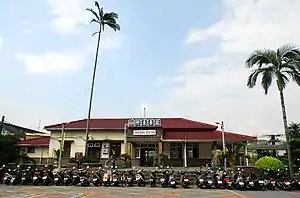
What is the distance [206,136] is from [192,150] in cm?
194

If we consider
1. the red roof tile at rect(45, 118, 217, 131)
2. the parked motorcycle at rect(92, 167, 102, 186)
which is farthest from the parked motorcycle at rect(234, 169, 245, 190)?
the red roof tile at rect(45, 118, 217, 131)

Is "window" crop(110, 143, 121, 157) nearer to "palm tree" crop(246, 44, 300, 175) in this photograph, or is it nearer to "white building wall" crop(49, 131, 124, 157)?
"white building wall" crop(49, 131, 124, 157)

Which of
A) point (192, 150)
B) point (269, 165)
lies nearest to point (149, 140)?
point (192, 150)

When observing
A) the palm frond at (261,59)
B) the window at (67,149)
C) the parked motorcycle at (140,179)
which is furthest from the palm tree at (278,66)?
the window at (67,149)

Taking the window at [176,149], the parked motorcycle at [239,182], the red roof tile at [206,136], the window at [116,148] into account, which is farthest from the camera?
the window at [116,148]

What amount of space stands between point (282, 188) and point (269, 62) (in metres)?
7.38

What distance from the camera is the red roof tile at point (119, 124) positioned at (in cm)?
3075

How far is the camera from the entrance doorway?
96.0 ft

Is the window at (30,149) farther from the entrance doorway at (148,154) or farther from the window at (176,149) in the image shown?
the window at (176,149)

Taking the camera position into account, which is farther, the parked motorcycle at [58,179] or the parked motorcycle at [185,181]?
the parked motorcycle at [58,179]

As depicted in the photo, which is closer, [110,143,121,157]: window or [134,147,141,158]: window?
[134,147,141,158]: window

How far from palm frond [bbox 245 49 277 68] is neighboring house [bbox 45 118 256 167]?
29.6ft

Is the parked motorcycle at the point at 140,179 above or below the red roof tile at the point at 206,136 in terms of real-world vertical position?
below

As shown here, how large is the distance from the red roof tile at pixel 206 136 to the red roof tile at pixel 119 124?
1141mm
